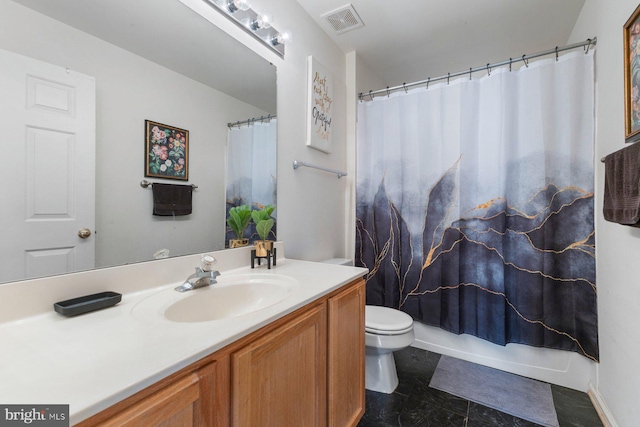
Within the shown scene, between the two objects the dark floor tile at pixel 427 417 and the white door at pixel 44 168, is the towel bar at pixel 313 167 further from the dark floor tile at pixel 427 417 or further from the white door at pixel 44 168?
the dark floor tile at pixel 427 417

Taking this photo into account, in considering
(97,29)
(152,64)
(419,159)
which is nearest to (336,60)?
(419,159)

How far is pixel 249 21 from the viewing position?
1387mm

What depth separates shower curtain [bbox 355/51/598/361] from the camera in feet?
5.26

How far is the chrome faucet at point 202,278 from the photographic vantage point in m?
0.99

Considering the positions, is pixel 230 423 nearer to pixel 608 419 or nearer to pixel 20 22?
pixel 20 22

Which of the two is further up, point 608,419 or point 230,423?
point 230,423

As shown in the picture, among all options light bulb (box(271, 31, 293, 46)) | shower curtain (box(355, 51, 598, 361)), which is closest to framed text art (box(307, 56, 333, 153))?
light bulb (box(271, 31, 293, 46))

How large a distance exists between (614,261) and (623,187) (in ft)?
1.53

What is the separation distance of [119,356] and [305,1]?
203cm

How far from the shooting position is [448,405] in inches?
59.5

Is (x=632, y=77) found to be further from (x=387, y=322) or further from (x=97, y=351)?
(x=97, y=351)

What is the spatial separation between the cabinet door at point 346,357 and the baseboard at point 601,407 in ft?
3.97

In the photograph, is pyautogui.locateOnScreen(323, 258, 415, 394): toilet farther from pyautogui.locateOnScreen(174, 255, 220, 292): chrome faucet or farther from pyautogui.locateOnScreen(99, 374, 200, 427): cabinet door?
pyautogui.locateOnScreen(99, 374, 200, 427): cabinet door

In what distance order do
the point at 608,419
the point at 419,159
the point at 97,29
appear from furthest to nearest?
the point at 419,159
the point at 608,419
the point at 97,29
